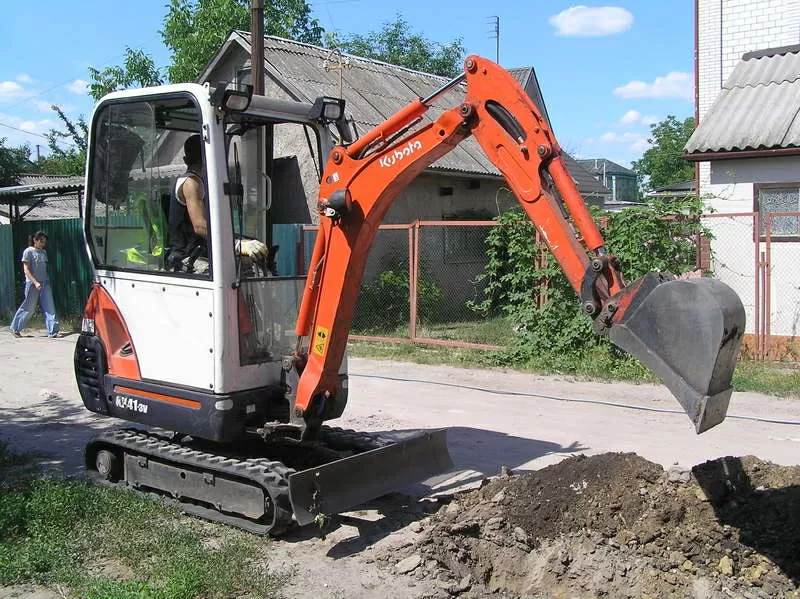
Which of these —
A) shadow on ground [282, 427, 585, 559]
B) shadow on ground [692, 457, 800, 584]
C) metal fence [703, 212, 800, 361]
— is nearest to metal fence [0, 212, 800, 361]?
metal fence [703, 212, 800, 361]

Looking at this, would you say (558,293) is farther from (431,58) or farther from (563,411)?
(431,58)

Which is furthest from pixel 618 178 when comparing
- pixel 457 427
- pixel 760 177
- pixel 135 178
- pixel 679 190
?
pixel 135 178

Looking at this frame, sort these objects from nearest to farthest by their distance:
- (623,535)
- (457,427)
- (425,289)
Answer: (623,535), (457,427), (425,289)

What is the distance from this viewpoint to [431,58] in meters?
47.3

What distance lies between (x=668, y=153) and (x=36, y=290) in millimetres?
46068

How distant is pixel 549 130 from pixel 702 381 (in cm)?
165

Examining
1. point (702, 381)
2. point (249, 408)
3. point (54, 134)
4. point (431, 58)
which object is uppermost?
point (431, 58)

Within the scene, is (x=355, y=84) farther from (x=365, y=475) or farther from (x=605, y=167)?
(x=605, y=167)

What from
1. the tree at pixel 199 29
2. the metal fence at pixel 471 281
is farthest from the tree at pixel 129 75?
the metal fence at pixel 471 281

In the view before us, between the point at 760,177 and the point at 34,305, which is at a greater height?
the point at 760,177

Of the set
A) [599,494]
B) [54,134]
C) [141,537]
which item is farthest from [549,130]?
[54,134]

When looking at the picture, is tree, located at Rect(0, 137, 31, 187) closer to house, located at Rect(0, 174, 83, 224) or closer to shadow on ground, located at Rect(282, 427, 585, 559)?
house, located at Rect(0, 174, 83, 224)

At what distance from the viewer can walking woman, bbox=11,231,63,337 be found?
1540cm

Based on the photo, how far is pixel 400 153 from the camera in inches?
207
